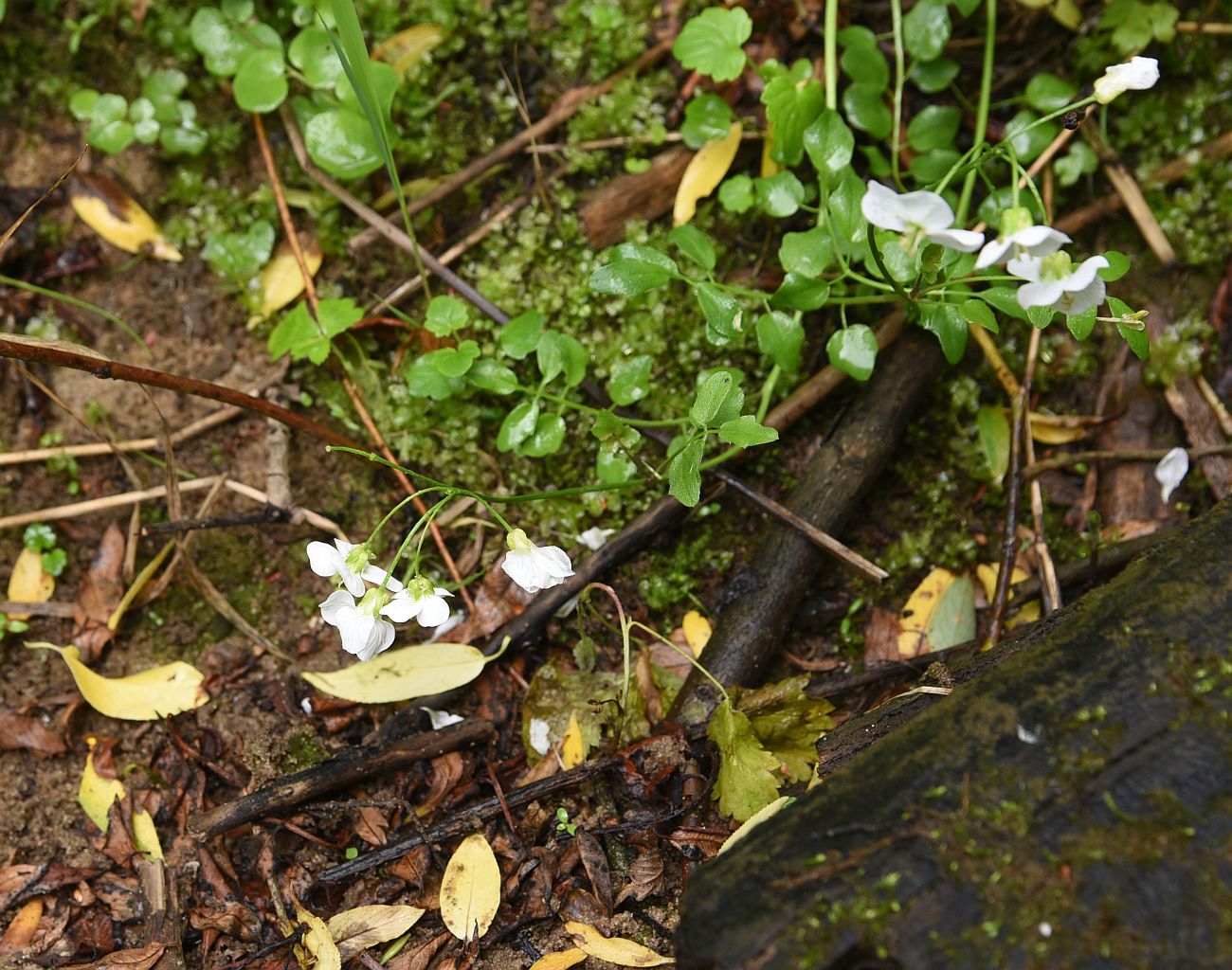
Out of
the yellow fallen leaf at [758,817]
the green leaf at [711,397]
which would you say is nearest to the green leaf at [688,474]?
the green leaf at [711,397]

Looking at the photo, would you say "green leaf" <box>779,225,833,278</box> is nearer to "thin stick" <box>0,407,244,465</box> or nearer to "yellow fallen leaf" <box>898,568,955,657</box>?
"yellow fallen leaf" <box>898,568,955,657</box>

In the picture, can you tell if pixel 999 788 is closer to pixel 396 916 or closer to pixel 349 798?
pixel 396 916

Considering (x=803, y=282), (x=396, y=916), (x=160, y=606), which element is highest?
(x=803, y=282)

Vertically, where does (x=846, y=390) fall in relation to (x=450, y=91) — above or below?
below

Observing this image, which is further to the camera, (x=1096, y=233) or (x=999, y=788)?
(x=1096, y=233)

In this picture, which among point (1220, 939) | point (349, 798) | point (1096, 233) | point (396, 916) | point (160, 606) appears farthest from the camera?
point (1096, 233)

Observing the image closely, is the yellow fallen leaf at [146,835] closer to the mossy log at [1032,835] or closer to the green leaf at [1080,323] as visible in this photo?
the mossy log at [1032,835]

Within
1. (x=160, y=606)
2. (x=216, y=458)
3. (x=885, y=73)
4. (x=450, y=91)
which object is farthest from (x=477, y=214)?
(x=160, y=606)
